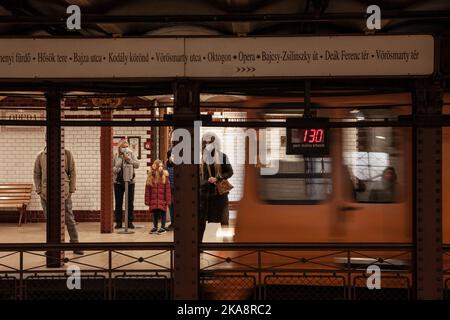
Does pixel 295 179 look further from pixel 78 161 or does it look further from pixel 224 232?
pixel 78 161

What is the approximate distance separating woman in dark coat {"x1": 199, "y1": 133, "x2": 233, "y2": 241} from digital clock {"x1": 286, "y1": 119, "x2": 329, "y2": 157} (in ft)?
7.39

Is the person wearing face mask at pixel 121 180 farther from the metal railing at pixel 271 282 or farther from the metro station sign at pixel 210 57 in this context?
the metro station sign at pixel 210 57

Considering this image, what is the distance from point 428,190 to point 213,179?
3.99 metres

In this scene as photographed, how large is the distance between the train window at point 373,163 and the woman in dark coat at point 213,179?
2549 millimetres

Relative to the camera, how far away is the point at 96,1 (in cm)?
566

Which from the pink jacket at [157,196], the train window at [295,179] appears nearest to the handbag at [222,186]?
the train window at [295,179]

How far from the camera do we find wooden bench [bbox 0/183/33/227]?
39.3ft

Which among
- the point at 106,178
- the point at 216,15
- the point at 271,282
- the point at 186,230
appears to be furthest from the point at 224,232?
the point at 216,15

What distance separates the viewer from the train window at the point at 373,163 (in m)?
5.90

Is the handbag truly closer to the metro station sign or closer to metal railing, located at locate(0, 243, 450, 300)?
metal railing, located at locate(0, 243, 450, 300)

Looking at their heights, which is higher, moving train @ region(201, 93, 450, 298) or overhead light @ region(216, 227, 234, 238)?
moving train @ region(201, 93, 450, 298)

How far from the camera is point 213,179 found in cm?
827

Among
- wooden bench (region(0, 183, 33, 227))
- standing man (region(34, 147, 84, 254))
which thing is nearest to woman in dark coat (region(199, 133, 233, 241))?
standing man (region(34, 147, 84, 254))
